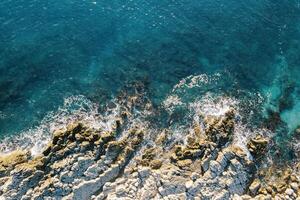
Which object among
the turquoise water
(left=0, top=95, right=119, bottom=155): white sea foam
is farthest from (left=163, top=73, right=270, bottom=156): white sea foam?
(left=0, top=95, right=119, bottom=155): white sea foam

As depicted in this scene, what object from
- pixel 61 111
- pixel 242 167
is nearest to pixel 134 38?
pixel 61 111

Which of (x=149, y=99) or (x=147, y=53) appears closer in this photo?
(x=149, y=99)

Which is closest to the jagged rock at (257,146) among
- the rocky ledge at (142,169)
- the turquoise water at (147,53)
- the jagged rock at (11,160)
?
the rocky ledge at (142,169)

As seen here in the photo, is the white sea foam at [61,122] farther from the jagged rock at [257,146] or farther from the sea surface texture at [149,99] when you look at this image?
the jagged rock at [257,146]

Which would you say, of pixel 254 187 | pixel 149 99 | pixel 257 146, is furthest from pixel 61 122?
pixel 257 146

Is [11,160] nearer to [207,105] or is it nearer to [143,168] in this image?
[143,168]

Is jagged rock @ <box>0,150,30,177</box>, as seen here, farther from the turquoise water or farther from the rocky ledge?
the turquoise water

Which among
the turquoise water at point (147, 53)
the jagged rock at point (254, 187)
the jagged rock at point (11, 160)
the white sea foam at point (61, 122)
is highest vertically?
the turquoise water at point (147, 53)
